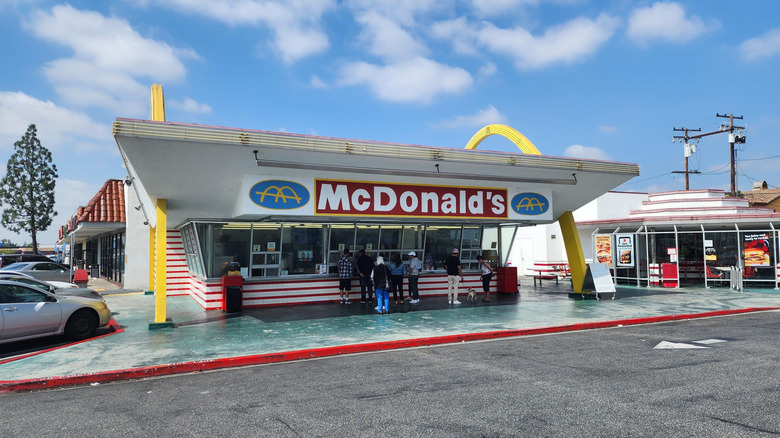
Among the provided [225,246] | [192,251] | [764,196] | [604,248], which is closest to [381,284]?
[225,246]

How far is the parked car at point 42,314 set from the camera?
32.2 feet

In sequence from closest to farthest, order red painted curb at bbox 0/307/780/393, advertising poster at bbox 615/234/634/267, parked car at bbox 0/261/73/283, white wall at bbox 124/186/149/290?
red painted curb at bbox 0/307/780/393, advertising poster at bbox 615/234/634/267, white wall at bbox 124/186/149/290, parked car at bbox 0/261/73/283

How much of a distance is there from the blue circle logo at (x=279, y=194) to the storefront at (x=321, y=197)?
2cm

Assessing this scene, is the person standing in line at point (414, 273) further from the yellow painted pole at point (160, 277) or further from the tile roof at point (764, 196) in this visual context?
the tile roof at point (764, 196)

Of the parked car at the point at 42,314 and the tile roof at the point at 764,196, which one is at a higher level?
the tile roof at the point at 764,196

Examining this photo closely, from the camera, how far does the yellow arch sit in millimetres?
16250

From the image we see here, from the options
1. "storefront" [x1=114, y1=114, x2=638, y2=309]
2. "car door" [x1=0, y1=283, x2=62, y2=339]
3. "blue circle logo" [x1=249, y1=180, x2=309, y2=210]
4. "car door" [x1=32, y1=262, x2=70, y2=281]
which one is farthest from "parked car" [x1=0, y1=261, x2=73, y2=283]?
"blue circle logo" [x1=249, y1=180, x2=309, y2=210]

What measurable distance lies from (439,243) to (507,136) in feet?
15.2

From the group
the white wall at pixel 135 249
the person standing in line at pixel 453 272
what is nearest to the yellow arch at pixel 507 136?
the person standing in line at pixel 453 272

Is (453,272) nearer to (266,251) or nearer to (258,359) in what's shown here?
(266,251)

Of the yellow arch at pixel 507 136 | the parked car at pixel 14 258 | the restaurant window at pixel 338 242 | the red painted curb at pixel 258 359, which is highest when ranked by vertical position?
the yellow arch at pixel 507 136

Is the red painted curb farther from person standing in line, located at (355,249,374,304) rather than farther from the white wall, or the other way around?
the white wall

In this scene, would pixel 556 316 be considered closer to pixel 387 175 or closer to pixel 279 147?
pixel 387 175

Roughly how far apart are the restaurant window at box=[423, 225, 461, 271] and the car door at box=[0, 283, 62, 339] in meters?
11.6
